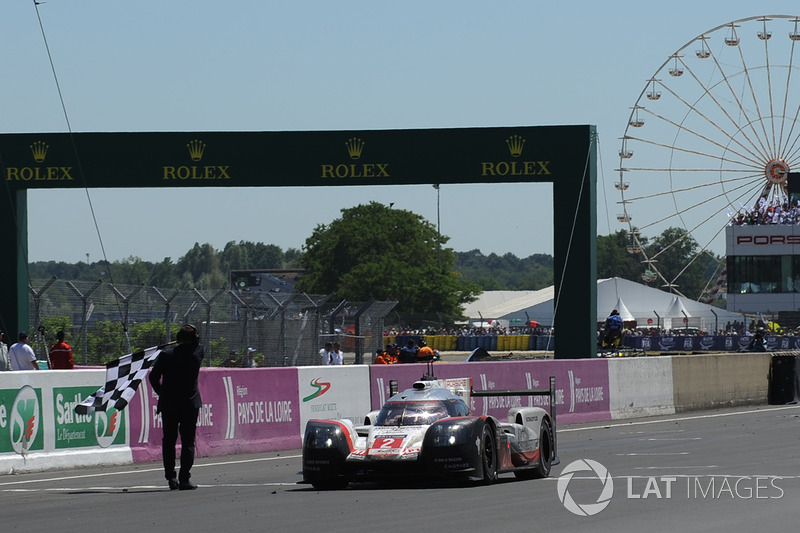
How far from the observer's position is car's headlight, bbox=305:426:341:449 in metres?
12.0

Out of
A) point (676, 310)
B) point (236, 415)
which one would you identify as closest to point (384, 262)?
point (676, 310)

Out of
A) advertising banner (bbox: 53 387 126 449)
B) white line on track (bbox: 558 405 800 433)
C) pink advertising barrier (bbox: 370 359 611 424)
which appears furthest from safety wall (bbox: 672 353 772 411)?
advertising banner (bbox: 53 387 126 449)

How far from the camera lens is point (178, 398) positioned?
39.4 ft

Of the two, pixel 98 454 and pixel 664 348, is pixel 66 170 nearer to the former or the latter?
pixel 98 454

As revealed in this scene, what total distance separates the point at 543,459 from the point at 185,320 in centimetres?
1341

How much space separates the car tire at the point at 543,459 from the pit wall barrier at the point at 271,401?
1784 mm

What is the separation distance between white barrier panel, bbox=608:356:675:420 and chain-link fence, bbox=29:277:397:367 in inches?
225

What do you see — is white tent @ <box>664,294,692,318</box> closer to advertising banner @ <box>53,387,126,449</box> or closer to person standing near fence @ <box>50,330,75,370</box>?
person standing near fence @ <box>50,330,75,370</box>

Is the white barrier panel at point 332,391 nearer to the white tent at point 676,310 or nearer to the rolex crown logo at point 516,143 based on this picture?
the rolex crown logo at point 516,143

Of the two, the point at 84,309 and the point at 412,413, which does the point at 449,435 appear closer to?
the point at 412,413

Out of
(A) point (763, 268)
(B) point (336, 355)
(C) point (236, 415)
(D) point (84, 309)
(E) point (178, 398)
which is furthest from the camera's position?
(A) point (763, 268)

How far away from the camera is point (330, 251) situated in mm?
111500

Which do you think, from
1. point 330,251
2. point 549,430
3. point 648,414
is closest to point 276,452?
point 549,430

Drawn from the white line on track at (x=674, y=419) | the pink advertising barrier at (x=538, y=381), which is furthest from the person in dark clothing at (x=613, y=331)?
the pink advertising barrier at (x=538, y=381)
